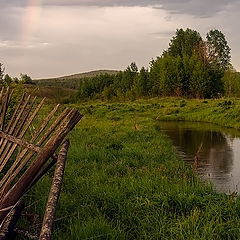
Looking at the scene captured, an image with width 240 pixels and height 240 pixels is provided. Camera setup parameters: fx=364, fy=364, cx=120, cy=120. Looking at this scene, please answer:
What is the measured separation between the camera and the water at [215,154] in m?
10.2

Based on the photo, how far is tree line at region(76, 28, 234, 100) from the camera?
56122 millimetres

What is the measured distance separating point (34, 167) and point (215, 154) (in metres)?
11.9

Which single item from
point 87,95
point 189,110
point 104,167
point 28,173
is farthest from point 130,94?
point 28,173

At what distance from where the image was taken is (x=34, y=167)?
4.02 m

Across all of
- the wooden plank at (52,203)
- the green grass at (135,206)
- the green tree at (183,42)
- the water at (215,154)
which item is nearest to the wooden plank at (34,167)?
the wooden plank at (52,203)

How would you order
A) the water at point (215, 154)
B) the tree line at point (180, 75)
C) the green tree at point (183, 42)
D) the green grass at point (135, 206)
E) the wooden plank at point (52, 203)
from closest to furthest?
the wooden plank at point (52, 203)
the green grass at point (135, 206)
the water at point (215, 154)
the tree line at point (180, 75)
the green tree at point (183, 42)

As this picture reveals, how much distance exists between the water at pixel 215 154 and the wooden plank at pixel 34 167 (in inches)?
160

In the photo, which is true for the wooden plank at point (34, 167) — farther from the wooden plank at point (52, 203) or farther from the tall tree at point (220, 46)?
the tall tree at point (220, 46)

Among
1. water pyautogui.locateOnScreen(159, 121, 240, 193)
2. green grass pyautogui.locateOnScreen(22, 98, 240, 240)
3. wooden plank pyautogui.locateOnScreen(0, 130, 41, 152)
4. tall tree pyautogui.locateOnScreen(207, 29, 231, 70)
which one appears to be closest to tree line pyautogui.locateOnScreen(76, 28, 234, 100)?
tall tree pyautogui.locateOnScreen(207, 29, 231, 70)

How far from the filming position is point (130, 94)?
6438 centimetres

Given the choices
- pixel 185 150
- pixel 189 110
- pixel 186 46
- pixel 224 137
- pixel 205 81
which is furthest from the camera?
pixel 186 46

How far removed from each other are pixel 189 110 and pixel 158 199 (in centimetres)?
2938

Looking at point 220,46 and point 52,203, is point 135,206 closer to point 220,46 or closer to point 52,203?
point 52,203

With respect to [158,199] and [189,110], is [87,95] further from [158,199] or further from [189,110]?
[158,199]
